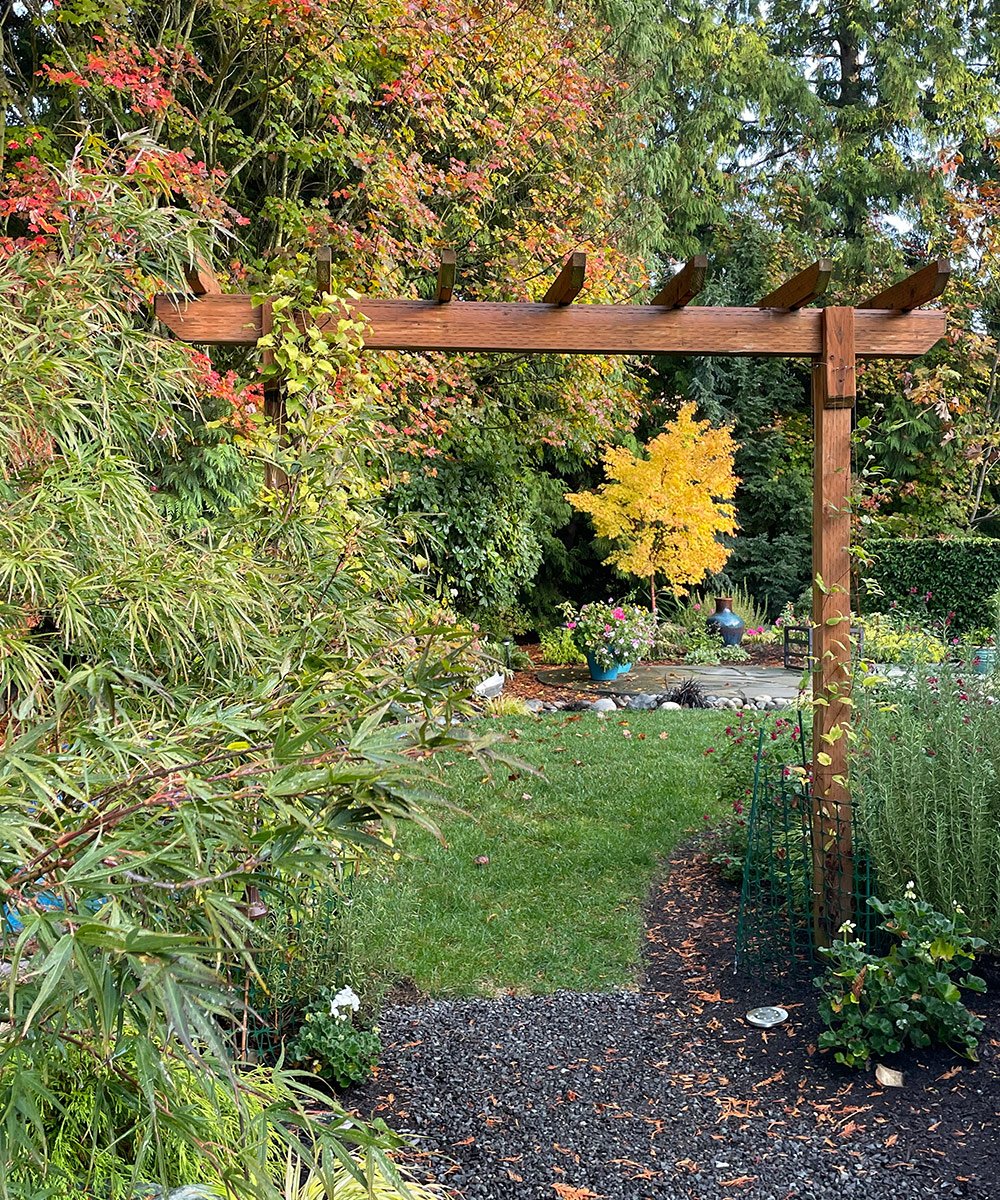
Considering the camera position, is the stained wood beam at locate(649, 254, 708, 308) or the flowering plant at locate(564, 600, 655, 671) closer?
the stained wood beam at locate(649, 254, 708, 308)

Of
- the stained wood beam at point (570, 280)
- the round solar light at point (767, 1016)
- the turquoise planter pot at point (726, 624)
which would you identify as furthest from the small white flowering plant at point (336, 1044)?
the turquoise planter pot at point (726, 624)

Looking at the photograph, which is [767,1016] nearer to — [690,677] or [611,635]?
[611,635]

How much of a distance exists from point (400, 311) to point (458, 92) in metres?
4.81

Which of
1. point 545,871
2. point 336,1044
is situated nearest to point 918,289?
point 545,871

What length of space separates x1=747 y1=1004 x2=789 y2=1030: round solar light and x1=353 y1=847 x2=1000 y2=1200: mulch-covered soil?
0.03 metres

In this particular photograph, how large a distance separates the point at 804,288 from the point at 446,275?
3.93 ft

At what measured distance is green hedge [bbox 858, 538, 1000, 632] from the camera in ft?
36.0

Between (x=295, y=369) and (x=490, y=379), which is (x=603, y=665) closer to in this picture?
(x=490, y=379)

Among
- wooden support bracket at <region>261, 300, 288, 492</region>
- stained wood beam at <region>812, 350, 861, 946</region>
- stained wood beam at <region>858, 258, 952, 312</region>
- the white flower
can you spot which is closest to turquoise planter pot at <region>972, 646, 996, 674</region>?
stained wood beam at <region>812, 350, 861, 946</region>

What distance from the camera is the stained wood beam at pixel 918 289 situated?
3.11 m

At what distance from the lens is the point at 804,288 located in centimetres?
332

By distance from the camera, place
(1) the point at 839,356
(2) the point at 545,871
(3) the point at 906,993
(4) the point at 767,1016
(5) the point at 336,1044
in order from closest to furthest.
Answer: (5) the point at 336,1044 < (3) the point at 906,993 < (4) the point at 767,1016 < (1) the point at 839,356 < (2) the point at 545,871

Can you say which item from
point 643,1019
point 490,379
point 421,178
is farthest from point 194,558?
point 490,379

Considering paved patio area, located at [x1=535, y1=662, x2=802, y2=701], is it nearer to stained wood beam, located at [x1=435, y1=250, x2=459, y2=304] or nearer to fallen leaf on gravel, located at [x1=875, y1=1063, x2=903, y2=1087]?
fallen leaf on gravel, located at [x1=875, y1=1063, x2=903, y2=1087]
